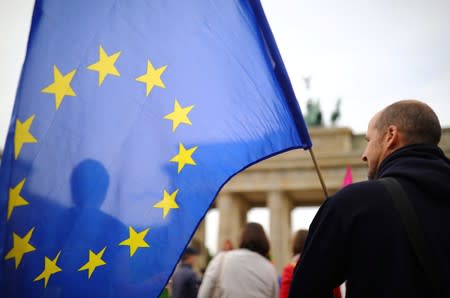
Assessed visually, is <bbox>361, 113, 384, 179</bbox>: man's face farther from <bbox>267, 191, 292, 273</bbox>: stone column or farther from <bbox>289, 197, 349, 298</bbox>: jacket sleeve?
<bbox>267, 191, 292, 273</bbox>: stone column

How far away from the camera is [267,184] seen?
2802 centimetres

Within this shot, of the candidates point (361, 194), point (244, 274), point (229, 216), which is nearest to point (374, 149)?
point (361, 194)

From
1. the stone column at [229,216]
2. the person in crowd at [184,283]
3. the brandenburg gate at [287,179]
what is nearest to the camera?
the person in crowd at [184,283]

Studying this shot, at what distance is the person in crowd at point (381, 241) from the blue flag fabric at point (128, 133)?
1.07m

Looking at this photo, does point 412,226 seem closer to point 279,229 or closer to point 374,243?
point 374,243

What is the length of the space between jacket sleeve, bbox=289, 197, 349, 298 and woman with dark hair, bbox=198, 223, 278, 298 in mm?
2107

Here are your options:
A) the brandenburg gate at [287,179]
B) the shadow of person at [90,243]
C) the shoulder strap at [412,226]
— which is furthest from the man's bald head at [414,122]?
the brandenburg gate at [287,179]

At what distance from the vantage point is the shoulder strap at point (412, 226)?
4.86ft

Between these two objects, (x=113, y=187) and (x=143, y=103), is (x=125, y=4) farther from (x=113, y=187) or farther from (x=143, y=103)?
(x=113, y=187)

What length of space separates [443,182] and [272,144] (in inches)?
49.1

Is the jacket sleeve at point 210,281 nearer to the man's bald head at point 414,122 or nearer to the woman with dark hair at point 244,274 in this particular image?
the woman with dark hair at point 244,274

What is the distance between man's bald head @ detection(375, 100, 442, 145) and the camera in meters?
1.82

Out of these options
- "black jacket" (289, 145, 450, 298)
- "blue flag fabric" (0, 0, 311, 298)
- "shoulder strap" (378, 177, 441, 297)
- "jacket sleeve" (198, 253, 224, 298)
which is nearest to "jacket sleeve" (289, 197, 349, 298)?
"black jacket" (289, 145, 450, 298)

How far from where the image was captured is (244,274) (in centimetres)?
367
